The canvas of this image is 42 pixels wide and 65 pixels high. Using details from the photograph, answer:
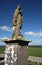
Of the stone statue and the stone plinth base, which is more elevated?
the stone statue

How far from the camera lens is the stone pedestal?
5305 millimetres

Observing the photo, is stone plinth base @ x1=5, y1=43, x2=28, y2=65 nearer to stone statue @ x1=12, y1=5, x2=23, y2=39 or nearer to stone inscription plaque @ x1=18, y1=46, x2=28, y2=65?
stone inscription plaque @ x1=18, y1=46, x2=28, y2=65

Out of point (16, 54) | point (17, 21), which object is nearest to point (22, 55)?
point (16, 54)

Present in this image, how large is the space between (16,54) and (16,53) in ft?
0.09

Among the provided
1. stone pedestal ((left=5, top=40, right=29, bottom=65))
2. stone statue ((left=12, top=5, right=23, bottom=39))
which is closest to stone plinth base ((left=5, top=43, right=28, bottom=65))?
stone pedestal ((left=5, top=40, right=29, bottom=65))

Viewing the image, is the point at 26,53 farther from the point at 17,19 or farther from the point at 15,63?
the point at 17,19

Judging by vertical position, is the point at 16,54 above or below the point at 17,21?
below

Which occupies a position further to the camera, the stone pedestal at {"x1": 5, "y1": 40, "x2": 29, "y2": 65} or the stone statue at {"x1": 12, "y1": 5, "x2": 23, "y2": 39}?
the stone statue at {"x1": 12, "y1": 5, "x2": 23, "y2": 39}

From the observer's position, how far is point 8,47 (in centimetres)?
544

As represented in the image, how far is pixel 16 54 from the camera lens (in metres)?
5.28

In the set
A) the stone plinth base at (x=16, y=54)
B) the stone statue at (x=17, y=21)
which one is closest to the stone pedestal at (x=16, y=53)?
the stone plinth base at (x=16, y=54)

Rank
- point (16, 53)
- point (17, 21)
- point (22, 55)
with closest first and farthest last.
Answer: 1. point (16, 53)
2. point (22, 55)
3. point (17, 21)

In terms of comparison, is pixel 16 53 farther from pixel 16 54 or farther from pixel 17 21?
pixel 17 21

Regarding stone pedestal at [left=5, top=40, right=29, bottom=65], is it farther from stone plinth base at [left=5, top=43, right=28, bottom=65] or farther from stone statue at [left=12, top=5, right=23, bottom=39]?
stone statue at [left=12, top=5, right=23, bottom=39]
